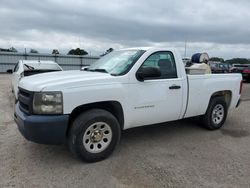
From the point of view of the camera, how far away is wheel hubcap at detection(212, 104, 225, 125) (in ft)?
18.6

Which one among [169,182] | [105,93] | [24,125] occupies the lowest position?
[169,182]

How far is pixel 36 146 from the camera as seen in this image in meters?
4.45

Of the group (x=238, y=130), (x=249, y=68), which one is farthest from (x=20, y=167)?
(x=249, y=68)

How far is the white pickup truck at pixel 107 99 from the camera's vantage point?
3455 millimetres

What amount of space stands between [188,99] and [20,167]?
3273mm

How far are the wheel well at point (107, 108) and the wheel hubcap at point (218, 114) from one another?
2.61 metres

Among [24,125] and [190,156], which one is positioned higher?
[24,125]

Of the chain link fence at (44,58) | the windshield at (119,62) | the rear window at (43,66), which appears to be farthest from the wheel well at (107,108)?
the chain link fence at (44,58)

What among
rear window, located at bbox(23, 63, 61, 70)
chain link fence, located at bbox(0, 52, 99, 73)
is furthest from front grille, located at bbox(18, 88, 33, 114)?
chain link fence, located at bbox(0, 52, 99, 73)

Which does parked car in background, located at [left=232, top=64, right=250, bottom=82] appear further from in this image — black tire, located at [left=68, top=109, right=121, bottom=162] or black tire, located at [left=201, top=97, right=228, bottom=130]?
black tire, located at [left=68, top=109, right=121, bottom=162]

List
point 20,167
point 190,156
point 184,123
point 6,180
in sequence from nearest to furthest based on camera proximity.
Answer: point 6,180, point 20,167, point 190,156, point 184,123

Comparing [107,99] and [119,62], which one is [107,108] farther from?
[119,62]

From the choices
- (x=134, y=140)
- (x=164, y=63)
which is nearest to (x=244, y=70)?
(x=164, y=63)

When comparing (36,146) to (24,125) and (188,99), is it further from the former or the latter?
(188,99)
